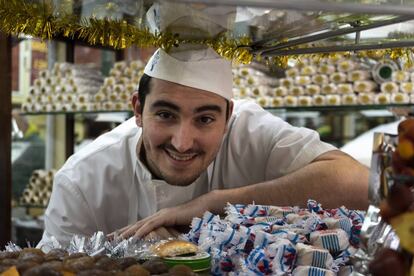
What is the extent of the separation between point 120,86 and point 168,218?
1822 mm

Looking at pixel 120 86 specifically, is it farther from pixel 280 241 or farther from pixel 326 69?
pixel 280 241

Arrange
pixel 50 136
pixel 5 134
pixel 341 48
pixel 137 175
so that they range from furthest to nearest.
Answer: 1. pixel 50 136
2. pixel 5 134
3. pixel 137 175
4. pixel 341 48

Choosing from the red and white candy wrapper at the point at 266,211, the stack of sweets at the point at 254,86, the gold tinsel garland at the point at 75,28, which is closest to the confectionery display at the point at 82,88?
the stack of sweets at the point at 254,86

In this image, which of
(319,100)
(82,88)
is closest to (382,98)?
(319,100)

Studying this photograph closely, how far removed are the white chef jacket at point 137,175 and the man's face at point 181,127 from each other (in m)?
0.14

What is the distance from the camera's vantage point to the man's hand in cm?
132

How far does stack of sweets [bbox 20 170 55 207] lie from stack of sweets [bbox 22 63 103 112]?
385mm

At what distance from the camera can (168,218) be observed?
1382mm

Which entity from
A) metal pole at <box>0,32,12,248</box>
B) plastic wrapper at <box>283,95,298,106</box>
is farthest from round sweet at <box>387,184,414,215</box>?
plastic wrapper at <box>283,95,298,106</box>

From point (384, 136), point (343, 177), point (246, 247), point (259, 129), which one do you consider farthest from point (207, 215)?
point (259, 129)

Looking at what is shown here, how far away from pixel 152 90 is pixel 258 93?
4.42 ft

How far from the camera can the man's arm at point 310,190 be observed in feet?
4.95

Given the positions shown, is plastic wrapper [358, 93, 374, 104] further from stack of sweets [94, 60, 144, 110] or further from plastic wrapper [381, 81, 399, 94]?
stack of sweets [94, 60, 144, 110]

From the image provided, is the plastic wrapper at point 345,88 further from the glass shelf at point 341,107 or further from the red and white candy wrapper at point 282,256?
the red and white candy wrapper at point 282,256
